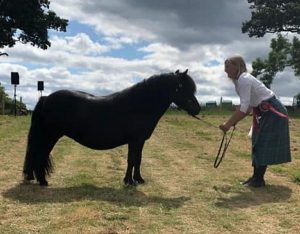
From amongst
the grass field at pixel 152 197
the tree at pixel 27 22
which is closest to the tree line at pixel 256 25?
the tree at pixel 27 22

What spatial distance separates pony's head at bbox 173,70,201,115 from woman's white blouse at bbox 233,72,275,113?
0.71 m

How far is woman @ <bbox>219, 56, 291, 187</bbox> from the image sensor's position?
8.03 metres

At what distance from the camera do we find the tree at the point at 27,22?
108ft

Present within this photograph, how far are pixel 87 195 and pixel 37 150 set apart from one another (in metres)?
1.36

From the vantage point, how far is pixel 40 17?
110 feet

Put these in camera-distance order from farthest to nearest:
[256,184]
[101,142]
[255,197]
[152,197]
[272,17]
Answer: [272,17] → [256,184] → [101,142] → [255,197] → [152,197]

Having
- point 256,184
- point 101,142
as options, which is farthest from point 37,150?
point 256,184

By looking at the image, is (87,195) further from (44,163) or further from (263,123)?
(263,123)

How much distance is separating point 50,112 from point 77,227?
2.98 meters

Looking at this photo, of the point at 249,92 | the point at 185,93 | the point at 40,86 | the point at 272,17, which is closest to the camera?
the point at 249,92

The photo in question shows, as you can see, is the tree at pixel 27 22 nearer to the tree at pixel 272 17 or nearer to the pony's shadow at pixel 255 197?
the tree at pixel 272 17

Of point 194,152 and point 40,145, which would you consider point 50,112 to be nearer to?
point 40,145

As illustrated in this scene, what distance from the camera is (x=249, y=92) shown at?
782 cm

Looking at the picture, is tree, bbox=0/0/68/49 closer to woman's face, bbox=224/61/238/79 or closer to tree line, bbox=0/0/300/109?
tree line, bbox=0/0/300/109
